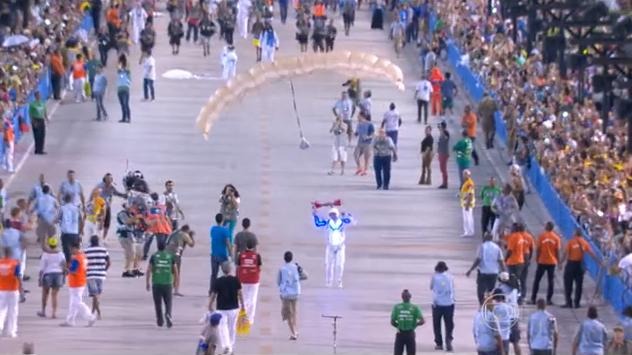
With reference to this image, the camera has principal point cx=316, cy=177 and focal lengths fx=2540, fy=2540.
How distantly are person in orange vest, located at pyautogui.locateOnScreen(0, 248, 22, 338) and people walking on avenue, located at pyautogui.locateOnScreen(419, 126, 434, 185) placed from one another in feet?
46.6

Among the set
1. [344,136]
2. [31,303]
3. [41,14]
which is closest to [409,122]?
[344,136]

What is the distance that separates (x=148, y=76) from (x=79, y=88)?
5.08 ft

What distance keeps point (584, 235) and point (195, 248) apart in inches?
253

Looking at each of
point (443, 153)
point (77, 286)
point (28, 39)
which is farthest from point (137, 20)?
point (77, 286)

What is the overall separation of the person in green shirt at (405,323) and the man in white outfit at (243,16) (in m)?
35.0

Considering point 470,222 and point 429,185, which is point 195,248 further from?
point 429,185

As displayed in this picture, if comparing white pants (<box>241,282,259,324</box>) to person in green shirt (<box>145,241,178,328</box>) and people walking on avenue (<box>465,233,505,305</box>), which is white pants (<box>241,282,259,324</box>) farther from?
people walking on avenue (<box>465,233,505,305</box>)

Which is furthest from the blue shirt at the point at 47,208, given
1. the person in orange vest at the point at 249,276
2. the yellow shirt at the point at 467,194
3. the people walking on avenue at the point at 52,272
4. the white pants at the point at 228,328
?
the yellow shirt at the point at 467,194

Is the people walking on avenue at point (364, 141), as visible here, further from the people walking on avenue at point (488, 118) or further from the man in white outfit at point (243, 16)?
the man in white outfit at point (243, 16)

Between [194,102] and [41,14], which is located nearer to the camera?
[194,102]

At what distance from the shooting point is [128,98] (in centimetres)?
5375

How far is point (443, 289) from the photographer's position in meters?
33.8

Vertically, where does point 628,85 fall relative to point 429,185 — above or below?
above

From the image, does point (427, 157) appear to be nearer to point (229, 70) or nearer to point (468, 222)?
point (468, 222)
